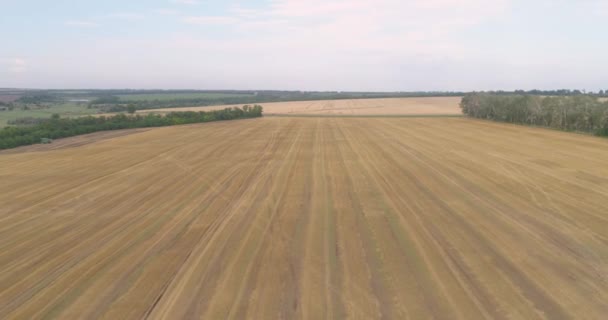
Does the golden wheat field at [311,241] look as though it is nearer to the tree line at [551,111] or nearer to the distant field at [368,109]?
the tree line at [551,111]

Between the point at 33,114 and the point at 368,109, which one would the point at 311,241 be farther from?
the point at 368,109

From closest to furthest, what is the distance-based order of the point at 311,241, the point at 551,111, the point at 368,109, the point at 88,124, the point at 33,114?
the point at 311,241 < the point at 551,111 < the point at 88,124 < the point at 33,114 < the point at 368,109

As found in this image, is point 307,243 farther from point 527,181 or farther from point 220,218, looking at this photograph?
point 527,181

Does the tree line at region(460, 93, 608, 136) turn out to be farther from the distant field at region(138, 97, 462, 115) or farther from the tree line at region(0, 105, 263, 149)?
the tree line at region(0, 105, 263, 149)

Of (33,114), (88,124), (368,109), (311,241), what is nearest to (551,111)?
(311,241)

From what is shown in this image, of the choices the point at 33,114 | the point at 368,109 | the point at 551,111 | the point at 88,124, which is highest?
the point at 551,111

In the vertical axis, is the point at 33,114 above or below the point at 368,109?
below

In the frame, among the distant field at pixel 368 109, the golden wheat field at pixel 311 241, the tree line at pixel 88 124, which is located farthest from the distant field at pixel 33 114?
the golden wheat field at pixel 311 241
